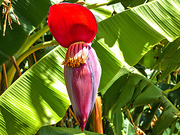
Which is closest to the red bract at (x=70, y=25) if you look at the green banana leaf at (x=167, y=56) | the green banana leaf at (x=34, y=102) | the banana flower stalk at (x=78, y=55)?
the banana flower stalk at (x=78, y=55)

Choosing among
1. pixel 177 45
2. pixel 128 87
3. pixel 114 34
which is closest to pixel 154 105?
pixel 128 87

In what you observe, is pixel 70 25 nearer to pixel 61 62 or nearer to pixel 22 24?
pixel 61 62

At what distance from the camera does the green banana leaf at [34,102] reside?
97 centimetres

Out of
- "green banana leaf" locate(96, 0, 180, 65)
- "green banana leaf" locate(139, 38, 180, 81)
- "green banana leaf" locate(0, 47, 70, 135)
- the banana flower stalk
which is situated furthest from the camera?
"green banana leaf" locate(139, 38, 180, 81)

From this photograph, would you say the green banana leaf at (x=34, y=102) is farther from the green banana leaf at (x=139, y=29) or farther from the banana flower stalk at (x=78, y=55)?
the banana flower stalk at (x=78, y=55)

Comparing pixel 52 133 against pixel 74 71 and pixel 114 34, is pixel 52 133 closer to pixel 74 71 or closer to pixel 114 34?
pixel 114 34

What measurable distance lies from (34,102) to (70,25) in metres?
0.62

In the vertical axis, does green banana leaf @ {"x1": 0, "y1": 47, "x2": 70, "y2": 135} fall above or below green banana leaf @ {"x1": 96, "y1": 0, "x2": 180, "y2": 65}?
below

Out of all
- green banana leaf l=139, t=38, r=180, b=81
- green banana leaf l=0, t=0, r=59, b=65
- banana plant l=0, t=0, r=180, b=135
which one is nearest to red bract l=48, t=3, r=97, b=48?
Answer: banana plant l=0, t=0, r=180, b=135

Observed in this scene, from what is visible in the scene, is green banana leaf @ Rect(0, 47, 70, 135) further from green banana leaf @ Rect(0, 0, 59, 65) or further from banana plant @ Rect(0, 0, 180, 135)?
green banana leaf @ Rect(0, 0, 59, 65)

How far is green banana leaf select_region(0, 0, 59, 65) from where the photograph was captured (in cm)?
111

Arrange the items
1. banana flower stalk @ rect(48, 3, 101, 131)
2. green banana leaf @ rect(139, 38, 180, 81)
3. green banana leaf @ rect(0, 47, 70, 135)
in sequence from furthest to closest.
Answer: green banana leaf @ rect(139, 38, 180, 81) → green banana leaf @ rect(0, 47, 70, 135) → banana flower stalk @ rect(48, 3, 101, 131)

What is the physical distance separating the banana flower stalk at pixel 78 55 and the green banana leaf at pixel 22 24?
0.72 m

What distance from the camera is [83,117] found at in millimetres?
380
